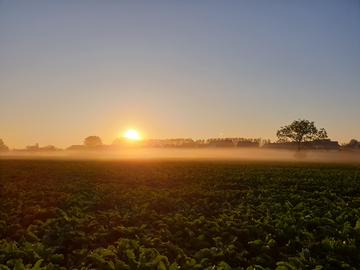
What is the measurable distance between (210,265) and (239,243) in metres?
→ 2.27

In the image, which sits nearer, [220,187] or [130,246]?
[130,246]

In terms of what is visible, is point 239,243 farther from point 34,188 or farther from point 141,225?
point 34,188

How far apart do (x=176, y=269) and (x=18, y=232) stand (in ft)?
23.3

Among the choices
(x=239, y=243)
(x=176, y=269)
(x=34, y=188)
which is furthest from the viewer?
(x=34, y=188)

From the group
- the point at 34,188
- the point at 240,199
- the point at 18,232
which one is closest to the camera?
the point at 18,232

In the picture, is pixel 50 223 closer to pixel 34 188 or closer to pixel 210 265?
pixel 210 265

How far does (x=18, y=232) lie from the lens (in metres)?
16.6

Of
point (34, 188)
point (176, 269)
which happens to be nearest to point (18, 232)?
point (176, 269)

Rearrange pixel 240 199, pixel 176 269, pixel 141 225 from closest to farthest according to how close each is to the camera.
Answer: pixel 176 269
pixel 141 225
pixel 240 199

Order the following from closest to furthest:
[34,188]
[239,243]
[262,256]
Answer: [262,256], [239,243], [34,188]

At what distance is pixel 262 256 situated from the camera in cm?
1395

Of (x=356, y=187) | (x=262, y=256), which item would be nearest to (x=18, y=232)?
(x=262, y=256)

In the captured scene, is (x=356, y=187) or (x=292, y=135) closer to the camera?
(x=356, y=187)

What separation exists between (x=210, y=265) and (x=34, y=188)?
63.9 ft
